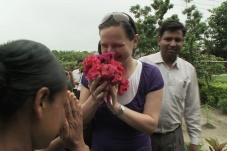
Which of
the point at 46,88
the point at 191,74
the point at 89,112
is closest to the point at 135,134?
the point at 89,112

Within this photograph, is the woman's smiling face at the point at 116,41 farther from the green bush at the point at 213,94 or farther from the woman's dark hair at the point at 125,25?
the green bush at the point at 213,94

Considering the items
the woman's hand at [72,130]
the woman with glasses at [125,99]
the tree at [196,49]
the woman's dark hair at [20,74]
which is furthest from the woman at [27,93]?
the tree at [196,49]

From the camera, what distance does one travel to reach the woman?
1029mm

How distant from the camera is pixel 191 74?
3.04 metres

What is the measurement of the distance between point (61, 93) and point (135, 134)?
929mm

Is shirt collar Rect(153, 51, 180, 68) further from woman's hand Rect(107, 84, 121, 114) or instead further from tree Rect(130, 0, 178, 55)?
tree Rect(130, 0, 178, 55)

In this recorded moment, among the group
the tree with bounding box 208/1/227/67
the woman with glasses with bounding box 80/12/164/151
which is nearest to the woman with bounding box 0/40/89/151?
the woman with glasses with bounding box 80/12/164/151

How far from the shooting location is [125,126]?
6.31 feet

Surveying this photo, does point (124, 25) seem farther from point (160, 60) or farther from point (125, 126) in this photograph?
point (160, 60)

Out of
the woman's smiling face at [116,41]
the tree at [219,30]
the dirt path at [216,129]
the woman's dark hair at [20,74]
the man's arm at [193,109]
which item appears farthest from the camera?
the tree at [219,30]

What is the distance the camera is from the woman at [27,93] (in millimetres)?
1029

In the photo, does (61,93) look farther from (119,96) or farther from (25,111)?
(119,96)

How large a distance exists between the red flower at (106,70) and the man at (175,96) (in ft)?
3.94

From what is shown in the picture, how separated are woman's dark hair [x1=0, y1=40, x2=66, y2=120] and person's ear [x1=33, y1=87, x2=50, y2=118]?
0.02 meters
